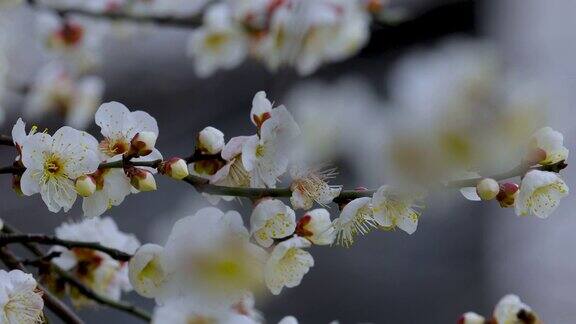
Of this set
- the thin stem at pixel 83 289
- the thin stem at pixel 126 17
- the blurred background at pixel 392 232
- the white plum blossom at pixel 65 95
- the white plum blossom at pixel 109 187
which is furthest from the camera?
the blurred background at pixel 392 232

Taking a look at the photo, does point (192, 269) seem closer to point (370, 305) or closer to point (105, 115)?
point (105, 115)

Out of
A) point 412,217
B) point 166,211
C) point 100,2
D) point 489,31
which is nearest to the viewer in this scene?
point 412,217

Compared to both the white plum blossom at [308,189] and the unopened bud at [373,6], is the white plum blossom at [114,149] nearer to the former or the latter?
the white plum blossom at [308,189]

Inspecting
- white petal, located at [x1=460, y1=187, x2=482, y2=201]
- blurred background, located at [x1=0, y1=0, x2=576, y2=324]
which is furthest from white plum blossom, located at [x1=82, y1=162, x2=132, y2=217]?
blurred background, located at [x1=0, y1=0, x2=576, y2=324]

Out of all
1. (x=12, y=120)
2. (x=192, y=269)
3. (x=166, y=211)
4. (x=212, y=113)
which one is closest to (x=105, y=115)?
(x=192, y=269)

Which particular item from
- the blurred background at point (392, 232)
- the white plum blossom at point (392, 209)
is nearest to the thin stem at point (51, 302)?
the white plum blossom at point (392, 209)

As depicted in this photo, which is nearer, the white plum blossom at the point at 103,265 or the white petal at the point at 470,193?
the white petal at the point at 470,193

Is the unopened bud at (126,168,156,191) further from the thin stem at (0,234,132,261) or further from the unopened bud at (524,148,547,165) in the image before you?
the unopened bud at (524,148,547,165)
